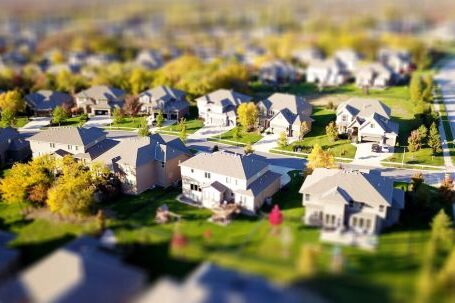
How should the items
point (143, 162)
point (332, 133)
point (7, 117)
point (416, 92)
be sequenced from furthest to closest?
point (416, 92) < point (7, 117) < point (332, 133) < point (143, 162)

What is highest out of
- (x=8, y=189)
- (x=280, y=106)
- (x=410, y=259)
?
(x=280, y=106)

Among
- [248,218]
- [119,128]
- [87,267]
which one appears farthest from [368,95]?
[87,267]

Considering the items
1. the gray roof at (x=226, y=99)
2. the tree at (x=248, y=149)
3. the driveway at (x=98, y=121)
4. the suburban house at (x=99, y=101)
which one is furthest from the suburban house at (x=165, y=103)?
the tree at (x=248, y=149)

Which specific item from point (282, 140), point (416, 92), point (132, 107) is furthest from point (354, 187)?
point (416, 92)

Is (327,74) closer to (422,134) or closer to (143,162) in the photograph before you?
(422,134)

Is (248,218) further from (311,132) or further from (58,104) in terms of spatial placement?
(58,104)

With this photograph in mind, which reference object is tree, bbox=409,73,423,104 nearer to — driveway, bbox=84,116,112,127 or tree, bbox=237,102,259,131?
tree, bbox=237,102,259,131
